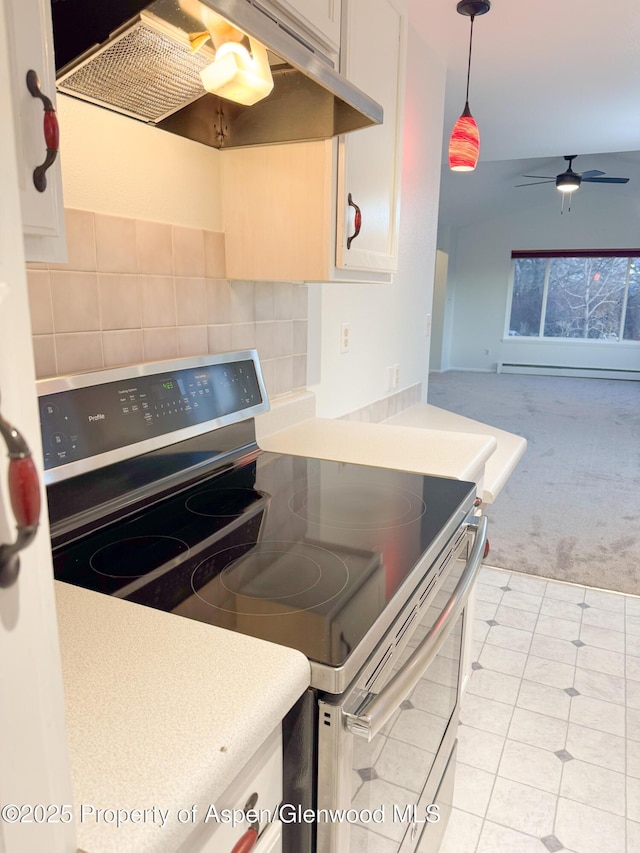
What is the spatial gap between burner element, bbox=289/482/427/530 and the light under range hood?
75cm

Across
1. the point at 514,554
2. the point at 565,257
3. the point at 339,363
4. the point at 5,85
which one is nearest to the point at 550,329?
the point at 565,257

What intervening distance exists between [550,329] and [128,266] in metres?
9.48

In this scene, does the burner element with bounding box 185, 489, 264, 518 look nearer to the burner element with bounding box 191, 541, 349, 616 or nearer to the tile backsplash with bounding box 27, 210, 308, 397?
the burner element with bounding box 191, 541, 349, 616

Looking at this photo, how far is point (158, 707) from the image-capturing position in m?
0.60

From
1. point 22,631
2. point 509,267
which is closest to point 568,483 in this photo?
point 22,631

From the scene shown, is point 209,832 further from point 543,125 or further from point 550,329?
point 550,329

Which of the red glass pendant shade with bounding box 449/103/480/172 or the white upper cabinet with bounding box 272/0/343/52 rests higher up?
the red glass pendant shade with bounding box 449/103/480/172

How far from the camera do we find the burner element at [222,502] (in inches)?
45.0

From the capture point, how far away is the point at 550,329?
9.66 metres

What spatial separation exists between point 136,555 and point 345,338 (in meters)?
1.44

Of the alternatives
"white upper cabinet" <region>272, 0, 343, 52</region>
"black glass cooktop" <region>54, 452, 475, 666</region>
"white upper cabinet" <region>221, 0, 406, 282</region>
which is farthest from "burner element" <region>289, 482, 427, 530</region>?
"white upper cabinet" <region>272, 0, 343, 52</region>

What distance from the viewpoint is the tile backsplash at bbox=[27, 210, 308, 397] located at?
3.49 feet

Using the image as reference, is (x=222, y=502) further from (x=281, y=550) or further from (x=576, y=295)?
(x=576, y=295)

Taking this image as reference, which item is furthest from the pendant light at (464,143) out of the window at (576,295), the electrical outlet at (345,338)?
the window at (576,295)
